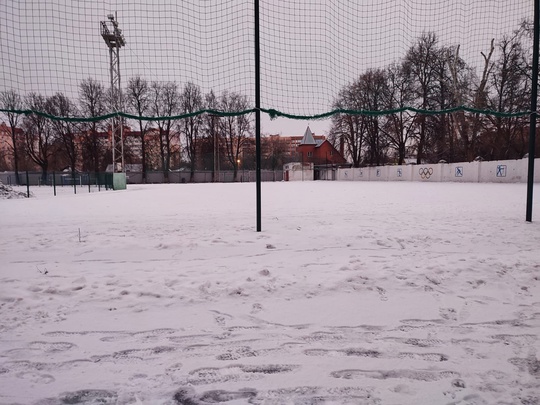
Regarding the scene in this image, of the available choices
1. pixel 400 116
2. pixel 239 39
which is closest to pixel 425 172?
pixel 400 116

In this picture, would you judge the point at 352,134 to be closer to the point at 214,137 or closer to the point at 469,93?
the point at 469,93

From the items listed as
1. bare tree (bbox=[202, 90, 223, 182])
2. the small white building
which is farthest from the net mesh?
the small white building

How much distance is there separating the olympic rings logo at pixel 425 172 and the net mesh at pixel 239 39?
2325 centimetres

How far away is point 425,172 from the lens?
97.8ft

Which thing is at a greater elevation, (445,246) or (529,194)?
(529,194)

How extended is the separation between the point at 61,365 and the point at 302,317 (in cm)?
166

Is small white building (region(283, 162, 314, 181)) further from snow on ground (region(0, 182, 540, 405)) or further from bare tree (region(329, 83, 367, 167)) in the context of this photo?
snow on ground (region(0, 182, 540, 405))

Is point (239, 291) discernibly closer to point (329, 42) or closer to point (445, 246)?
point (445, 246)

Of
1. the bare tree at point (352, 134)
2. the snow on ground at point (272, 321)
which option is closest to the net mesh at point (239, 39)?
the snow on ground at point (272, 321)

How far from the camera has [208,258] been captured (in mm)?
4137

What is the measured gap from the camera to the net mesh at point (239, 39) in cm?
642

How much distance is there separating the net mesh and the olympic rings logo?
915 inches

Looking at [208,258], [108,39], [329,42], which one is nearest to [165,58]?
[329,42]

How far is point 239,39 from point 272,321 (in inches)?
253
